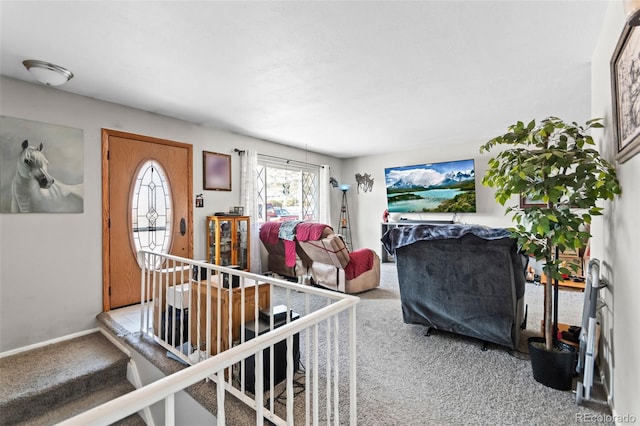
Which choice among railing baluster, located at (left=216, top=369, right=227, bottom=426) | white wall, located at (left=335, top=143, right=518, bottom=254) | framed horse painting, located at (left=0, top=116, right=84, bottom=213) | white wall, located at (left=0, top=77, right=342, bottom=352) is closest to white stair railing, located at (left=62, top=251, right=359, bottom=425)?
railing baluster, located at (left=216, top=369, right=227, bottom=426)

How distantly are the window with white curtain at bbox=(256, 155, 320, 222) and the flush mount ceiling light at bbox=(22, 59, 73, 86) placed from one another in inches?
106

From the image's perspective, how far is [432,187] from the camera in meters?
5.55

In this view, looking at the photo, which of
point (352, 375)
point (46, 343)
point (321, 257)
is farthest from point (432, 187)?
point (46, 343)

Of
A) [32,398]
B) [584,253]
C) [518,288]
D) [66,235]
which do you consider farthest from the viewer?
[584,253]

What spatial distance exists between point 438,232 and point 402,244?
34 centimetres

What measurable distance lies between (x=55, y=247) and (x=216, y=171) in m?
1.97

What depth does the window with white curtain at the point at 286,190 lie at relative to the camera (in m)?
5.13

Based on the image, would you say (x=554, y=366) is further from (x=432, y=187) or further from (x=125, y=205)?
(x=125, y=205)

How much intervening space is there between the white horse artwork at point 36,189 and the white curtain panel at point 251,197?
205cm

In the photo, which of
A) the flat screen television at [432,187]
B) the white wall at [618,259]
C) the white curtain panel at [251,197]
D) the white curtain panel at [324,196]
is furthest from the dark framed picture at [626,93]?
the white curtain panel at [324,196]

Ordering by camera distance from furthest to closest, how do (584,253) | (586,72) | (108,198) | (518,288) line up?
(584,253) → (108,198) → (586,72) → (518,288)

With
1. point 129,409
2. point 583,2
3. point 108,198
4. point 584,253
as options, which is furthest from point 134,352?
point 584,253

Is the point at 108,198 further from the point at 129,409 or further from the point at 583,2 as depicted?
the point at 583,2

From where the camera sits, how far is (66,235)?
9.41 feet
